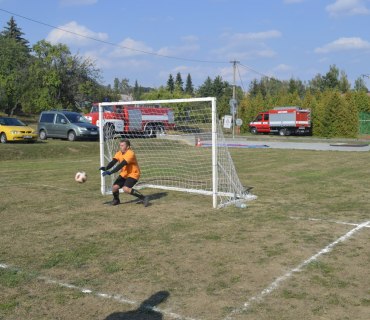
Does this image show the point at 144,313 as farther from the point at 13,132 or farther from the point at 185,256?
the point at 13,132

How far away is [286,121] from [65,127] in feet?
→ 75.5

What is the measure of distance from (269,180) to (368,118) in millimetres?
33568

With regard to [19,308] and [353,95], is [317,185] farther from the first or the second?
[353,95]

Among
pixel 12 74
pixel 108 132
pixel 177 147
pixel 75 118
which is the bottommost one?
pixel 177 147

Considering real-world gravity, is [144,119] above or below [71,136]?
above

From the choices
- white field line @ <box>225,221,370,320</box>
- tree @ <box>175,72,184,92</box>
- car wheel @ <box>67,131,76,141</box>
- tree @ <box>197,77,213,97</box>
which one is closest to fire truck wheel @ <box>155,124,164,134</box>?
car wheel @ <box>67,131,76,141</box>

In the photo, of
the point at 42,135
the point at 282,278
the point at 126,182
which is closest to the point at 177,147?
the point at 42,135

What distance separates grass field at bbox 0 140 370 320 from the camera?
4.46 metres

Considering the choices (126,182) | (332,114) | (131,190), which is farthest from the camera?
(332,114)

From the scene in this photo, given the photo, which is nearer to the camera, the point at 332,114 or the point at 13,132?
the point at 13,132

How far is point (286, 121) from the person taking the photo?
4266 centimetres

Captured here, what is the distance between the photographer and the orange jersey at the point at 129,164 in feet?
31.1

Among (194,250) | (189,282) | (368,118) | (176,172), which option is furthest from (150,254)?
(368,118)

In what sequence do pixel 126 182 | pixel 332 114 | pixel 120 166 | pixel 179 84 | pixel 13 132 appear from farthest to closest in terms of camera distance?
pixel 179 84 < pixel 332 114 < pixel 13 132 < pixel 126 182 < pixel 120 166
